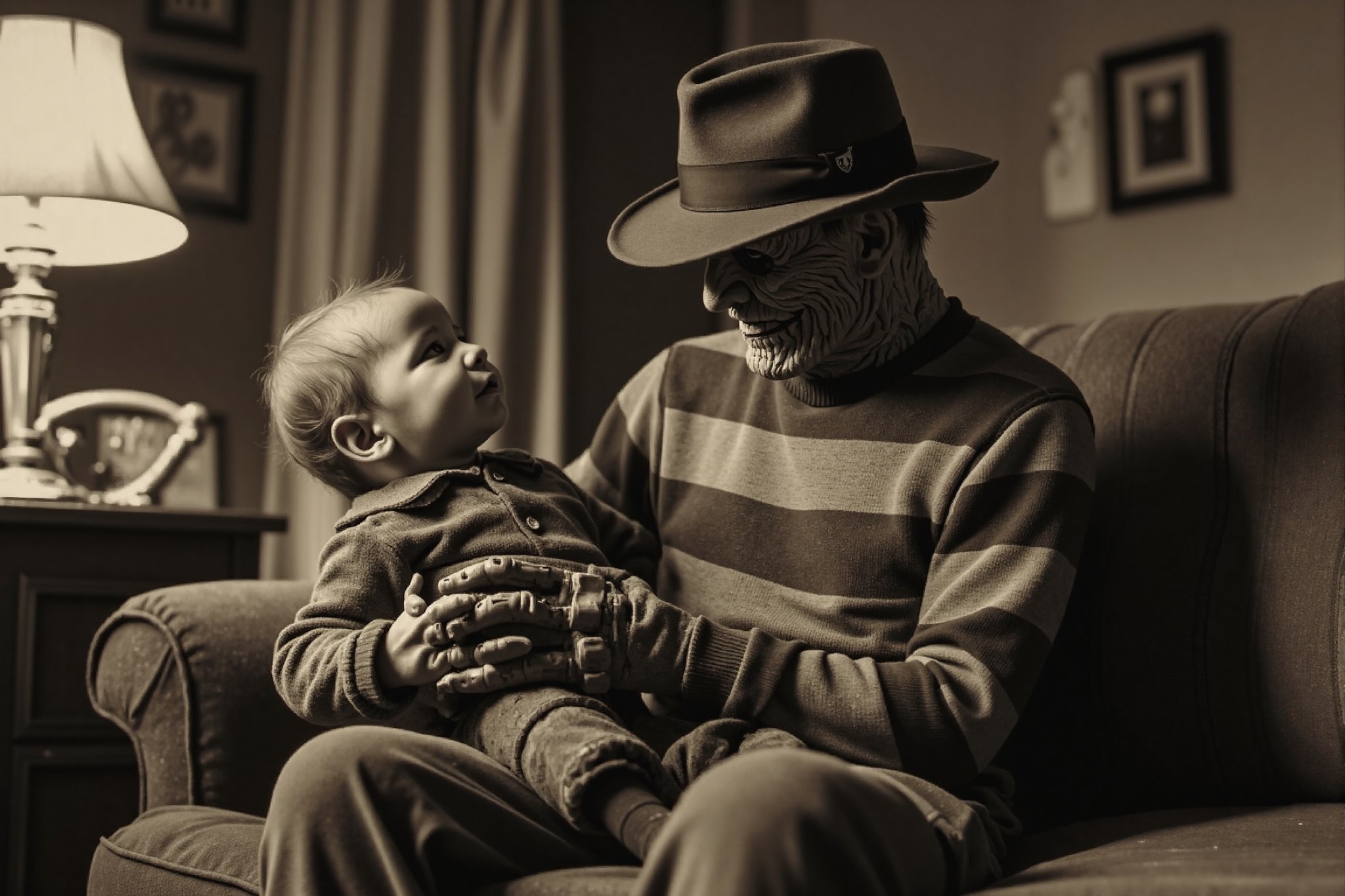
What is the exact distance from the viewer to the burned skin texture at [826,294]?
1.34 m

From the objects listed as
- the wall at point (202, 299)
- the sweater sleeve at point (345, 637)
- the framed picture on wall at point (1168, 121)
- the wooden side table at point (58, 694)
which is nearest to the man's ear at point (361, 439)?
the sweater sleeve at point (345, 637)

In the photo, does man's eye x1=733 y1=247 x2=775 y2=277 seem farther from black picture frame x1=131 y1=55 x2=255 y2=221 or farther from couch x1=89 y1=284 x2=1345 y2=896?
black picture frame x1=131 y1=55 x2=255 y2=221

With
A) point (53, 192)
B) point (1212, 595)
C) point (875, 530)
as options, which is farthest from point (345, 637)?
point (53, 192)

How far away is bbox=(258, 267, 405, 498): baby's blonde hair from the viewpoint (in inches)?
55.4

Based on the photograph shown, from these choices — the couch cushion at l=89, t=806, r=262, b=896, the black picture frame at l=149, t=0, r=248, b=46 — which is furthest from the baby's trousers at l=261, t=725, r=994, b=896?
the black picture frame at l=149, t=0, r=248, b=46

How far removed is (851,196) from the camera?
51.2 inches

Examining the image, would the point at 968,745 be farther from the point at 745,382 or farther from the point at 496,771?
the point at 745,382

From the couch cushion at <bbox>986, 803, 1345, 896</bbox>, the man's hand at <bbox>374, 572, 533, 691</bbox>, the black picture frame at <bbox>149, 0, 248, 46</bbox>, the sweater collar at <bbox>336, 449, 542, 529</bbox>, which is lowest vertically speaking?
the couch cushion at <bbox>986, 803, 1345, 896</bbox>

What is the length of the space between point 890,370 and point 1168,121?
247 cm

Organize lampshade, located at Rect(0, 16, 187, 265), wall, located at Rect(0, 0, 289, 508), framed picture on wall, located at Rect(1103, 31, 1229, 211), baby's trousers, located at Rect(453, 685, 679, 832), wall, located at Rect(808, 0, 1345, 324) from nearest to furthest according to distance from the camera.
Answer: baby's trousers, located at Rect(453, 685, 679, 832)
lampshade, located at Rect(0, 16, 187, 265)
wall, located at Rect(0, 0, 289, 508)
wall, located at Rect(808, 0, 1345, 324)
framed picture on wall, located at Rect(1103, 31, 1229, 211)

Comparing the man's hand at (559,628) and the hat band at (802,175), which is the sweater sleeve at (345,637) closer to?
the man's hand at (559,628)

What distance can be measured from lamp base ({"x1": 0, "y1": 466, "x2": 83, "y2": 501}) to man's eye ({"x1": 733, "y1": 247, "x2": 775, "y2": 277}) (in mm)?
1180

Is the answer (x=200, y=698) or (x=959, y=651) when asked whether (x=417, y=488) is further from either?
(x=959, y=651)

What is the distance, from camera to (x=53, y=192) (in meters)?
1.87
